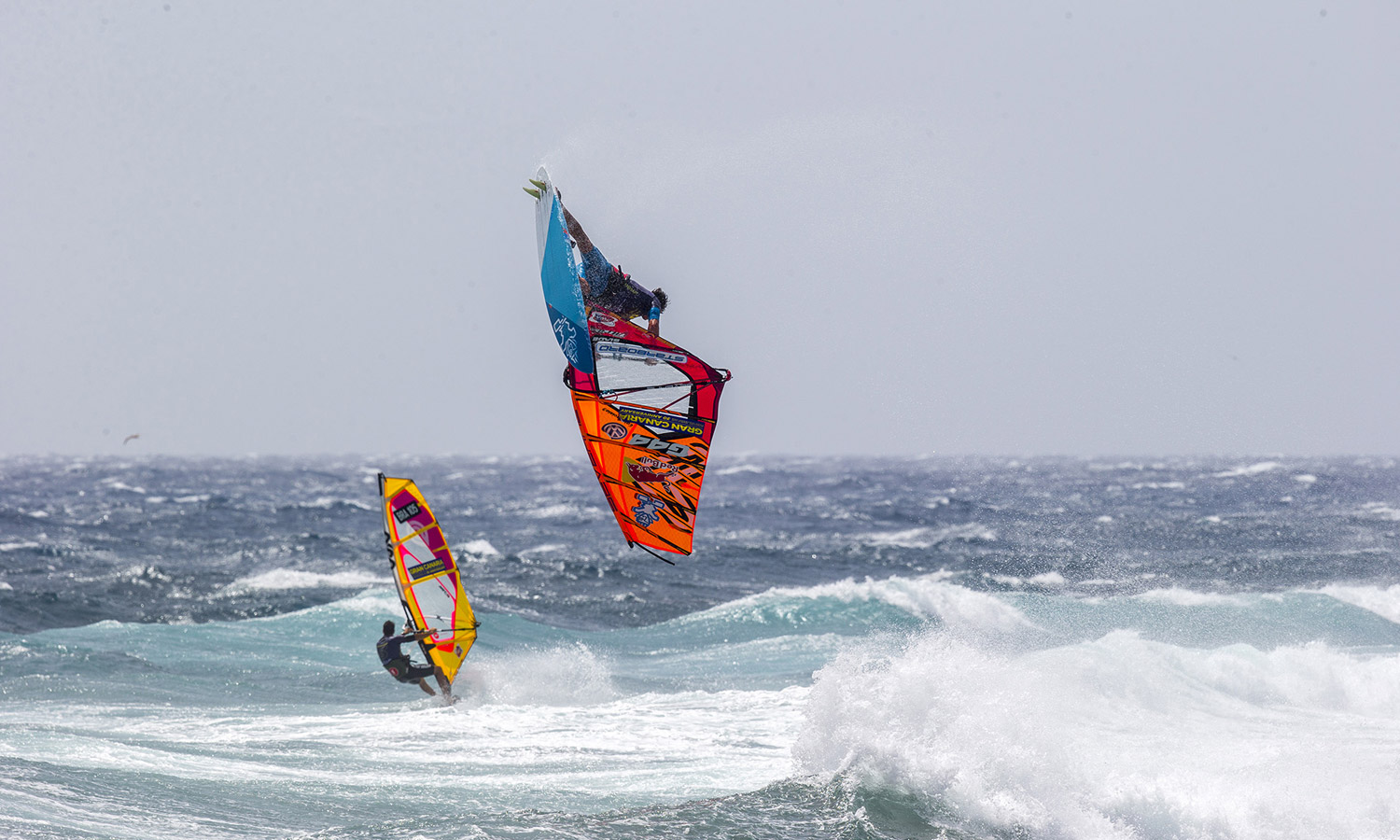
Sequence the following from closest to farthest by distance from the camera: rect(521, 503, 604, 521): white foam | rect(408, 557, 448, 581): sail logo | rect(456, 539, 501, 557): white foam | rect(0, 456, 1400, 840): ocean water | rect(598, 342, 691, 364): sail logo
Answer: rect(598, 342, 691, 364): sail logo, rect(0, 456, 1400, 840): ocean water, rect(408, 557, 448, 581): sail logo, rect(456, 539, 501, 557): white foam, rect(521, 503, 604, 521): white foam

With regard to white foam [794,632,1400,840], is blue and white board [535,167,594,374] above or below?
above

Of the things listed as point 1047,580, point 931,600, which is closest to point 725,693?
point 931,600

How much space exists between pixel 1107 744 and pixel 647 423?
6.51 m

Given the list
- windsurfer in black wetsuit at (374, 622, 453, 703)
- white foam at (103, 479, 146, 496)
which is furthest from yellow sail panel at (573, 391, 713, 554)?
white foam at (103, 479, 146, 496)

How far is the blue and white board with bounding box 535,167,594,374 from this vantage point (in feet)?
21.5

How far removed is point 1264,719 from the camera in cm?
1326

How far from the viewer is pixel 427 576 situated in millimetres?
16141

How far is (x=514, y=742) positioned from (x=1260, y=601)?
16.6 m

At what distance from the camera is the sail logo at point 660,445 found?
7.23 metres

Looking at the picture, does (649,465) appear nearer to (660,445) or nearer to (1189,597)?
(660,445)

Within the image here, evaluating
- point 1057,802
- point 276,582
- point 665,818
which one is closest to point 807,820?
point 665,818

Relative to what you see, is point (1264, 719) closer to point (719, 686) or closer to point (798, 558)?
point (719, 686)

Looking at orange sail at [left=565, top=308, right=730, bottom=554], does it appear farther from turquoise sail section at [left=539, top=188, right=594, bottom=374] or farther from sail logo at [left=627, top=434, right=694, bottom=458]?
turquoise sail section at [left=539, top=188, right=594, bottom=374]

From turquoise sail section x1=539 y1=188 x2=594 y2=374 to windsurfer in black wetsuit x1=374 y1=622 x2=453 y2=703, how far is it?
8.67 metres
